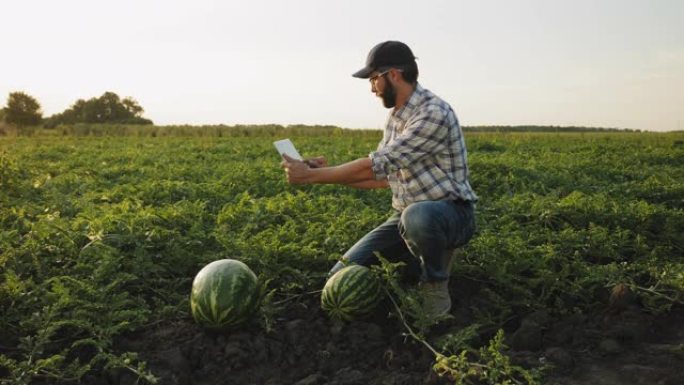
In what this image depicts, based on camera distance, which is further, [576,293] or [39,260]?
[39,260]

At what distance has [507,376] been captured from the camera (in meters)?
3.36

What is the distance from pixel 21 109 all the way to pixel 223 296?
192 feet

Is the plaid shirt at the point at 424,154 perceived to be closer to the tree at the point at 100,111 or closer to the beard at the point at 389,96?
the beard at the point at 389,96

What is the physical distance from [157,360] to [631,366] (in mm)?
2804

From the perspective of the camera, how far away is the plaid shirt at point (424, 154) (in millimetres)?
4215

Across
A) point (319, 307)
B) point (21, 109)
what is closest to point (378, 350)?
point (319, 307)

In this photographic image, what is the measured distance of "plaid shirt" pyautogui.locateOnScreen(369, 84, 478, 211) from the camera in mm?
4215

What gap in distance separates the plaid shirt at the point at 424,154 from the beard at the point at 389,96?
0.08m

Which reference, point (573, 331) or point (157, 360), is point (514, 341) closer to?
→ point (573, 331)

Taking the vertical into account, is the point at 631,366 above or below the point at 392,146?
below

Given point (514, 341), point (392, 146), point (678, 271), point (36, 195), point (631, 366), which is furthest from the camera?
point (36, 195)

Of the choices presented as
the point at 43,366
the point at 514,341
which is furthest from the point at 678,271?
the point at 43,366

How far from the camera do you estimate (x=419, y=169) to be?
4371 mm

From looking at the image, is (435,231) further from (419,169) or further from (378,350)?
(378,350)
